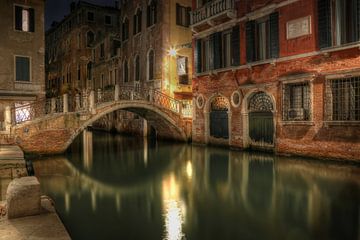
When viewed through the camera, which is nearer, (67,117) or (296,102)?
(296,102)

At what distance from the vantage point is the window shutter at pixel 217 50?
1568 cm

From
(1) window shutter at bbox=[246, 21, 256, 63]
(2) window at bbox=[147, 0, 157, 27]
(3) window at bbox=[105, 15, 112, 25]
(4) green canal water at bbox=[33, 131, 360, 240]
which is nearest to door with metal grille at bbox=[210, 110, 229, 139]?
(1) window shutter at bbox=[246, 21, 256, 63]

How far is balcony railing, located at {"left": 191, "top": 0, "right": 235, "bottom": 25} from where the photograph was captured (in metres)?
14.3

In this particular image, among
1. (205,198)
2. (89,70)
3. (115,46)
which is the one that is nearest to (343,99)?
(205,198)

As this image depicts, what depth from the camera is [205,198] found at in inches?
270

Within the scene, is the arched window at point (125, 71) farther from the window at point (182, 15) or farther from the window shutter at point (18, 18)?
the window shutter at point (18, 18)

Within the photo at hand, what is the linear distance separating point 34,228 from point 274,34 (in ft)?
38.9

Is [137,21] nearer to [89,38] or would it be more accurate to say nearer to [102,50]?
[102,50]

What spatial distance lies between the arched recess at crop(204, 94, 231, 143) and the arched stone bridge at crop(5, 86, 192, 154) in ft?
6.41

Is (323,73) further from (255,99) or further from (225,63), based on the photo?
(225,63)

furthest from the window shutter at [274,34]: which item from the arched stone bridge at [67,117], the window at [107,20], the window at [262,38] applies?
the window at [107,20]

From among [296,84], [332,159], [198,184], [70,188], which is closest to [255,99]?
[296,84]

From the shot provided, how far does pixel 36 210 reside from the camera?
4270mm

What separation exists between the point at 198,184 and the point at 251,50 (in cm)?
801
